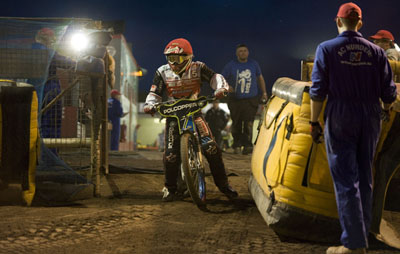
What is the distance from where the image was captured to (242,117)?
1048cm

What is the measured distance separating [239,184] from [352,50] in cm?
379

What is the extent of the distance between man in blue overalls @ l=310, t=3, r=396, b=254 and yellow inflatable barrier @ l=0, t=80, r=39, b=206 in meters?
3.38

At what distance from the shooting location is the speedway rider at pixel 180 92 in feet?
17.7

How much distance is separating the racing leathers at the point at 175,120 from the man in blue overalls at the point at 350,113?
7.46 feet

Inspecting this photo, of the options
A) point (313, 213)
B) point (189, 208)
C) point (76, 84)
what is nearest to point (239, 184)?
point (189, 208)

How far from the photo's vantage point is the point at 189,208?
503 cm

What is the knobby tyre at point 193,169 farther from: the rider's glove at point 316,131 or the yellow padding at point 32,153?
the rider's glove at point 316,131

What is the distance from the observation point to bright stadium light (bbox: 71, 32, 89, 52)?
620 cm

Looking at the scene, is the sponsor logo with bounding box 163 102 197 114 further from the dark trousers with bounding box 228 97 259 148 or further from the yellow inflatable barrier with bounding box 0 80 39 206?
the dark trousers with bounding box 228 97 259 148

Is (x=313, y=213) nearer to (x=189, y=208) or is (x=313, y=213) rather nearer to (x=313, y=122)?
(x=313, y=122)

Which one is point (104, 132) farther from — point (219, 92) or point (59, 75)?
point (219, 92)

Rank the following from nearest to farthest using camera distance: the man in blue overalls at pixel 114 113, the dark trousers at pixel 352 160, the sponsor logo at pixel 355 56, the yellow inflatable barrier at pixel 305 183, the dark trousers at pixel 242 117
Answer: the dark trousers at pixel 352 160, the sponsor logo at pixel 355 56, the yellow inflatable barrier at pixel 305 183, the dark trousers at pixel 242 117, the man in blue overalls at pixel 114 113

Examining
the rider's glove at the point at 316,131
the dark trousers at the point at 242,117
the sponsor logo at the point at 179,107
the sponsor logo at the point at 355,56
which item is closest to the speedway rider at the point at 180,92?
the sponsor logo at the point at 179,107

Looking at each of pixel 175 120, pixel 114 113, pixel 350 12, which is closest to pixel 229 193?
pixel 175 120
